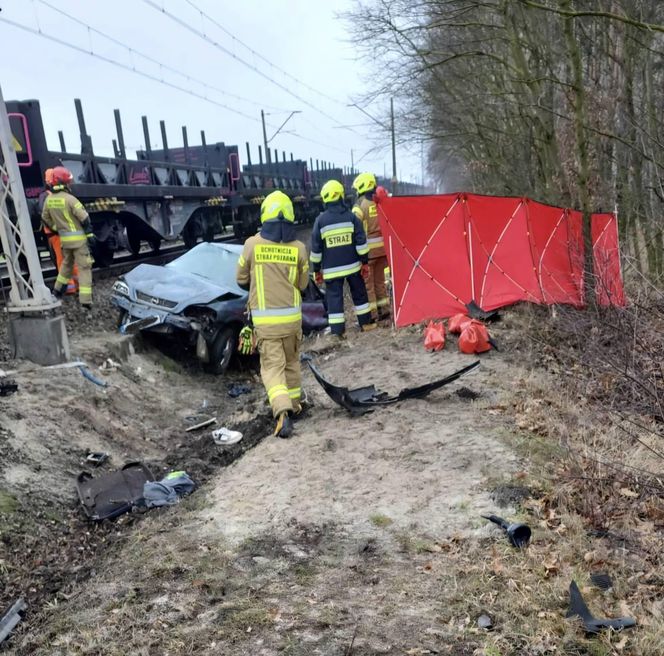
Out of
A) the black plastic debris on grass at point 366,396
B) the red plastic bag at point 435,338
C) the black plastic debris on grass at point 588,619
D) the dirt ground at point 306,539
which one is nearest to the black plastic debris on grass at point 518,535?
the dirt ground at point 306,539

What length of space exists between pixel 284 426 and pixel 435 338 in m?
2.65

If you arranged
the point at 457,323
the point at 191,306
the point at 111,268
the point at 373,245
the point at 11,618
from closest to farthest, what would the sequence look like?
the point at 11,618 < the point at 191,306 < the point at 457,323 < the point at 373,245 < the point at 111,268

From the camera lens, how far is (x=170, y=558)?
324 cm

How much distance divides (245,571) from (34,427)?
2.88 meters

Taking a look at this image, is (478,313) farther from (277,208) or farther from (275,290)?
(277,208)

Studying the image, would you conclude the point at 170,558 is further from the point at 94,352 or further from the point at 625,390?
the point at 94,352

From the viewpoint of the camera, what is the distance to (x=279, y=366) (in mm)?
5113

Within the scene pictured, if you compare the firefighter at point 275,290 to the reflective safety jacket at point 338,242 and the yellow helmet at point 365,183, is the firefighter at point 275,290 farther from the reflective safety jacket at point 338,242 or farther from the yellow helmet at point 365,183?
the yellow helmet at point 365,183

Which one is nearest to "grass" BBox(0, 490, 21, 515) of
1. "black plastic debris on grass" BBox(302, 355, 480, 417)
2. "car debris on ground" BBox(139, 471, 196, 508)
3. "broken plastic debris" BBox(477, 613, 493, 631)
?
"car debris on ground" BBox(139, 471, 196, 508)

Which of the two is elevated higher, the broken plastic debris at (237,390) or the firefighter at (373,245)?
the firefighter at (373,245)

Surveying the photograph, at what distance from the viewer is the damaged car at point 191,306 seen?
7043 millimetres

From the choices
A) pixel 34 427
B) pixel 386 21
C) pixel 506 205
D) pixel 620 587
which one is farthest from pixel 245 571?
pixel 386 21

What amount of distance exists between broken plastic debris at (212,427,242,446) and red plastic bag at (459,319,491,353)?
2.77 metres

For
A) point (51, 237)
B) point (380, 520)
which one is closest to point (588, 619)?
point (380, 520)
